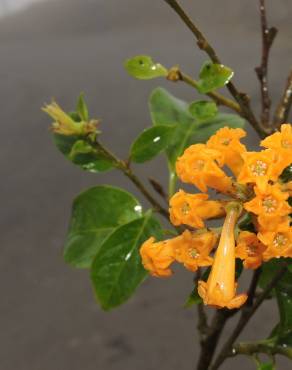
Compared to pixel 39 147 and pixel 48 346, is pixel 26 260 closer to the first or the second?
pixel 48 346

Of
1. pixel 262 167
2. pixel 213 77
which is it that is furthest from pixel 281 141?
pixel 213 77

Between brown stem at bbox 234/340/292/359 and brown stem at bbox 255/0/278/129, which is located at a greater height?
brown stem at bbox 255/0/278/129

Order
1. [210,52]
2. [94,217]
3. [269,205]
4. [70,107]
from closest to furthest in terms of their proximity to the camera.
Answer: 1. [269,205]
2. [210,52]
3. [94,217]
4. [70,107]

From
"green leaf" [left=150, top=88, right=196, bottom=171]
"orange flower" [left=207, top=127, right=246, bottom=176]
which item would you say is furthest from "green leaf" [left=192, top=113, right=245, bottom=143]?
"orange flower" [left=207, top=127, right=246, bottom=176]

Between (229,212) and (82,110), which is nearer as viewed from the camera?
(229,212)

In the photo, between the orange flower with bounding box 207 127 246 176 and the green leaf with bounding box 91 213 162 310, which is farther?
Result: the green leaf with bounding box 91 213 162 310

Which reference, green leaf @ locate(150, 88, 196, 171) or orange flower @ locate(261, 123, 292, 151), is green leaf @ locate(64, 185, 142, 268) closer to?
green leaf @ locate(150, 88, 196, 171)

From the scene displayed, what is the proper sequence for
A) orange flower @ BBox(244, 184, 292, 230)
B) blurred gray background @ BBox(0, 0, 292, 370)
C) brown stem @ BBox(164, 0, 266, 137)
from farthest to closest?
blurred gray background @ BBox(0, 0, 292, 370) → brown stem @ BBox(164, 0, 266, 137) → orange flower @ BBox(244, 184, 292, 230)

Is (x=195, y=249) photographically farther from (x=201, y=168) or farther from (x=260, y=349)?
(x=260, y=349)
